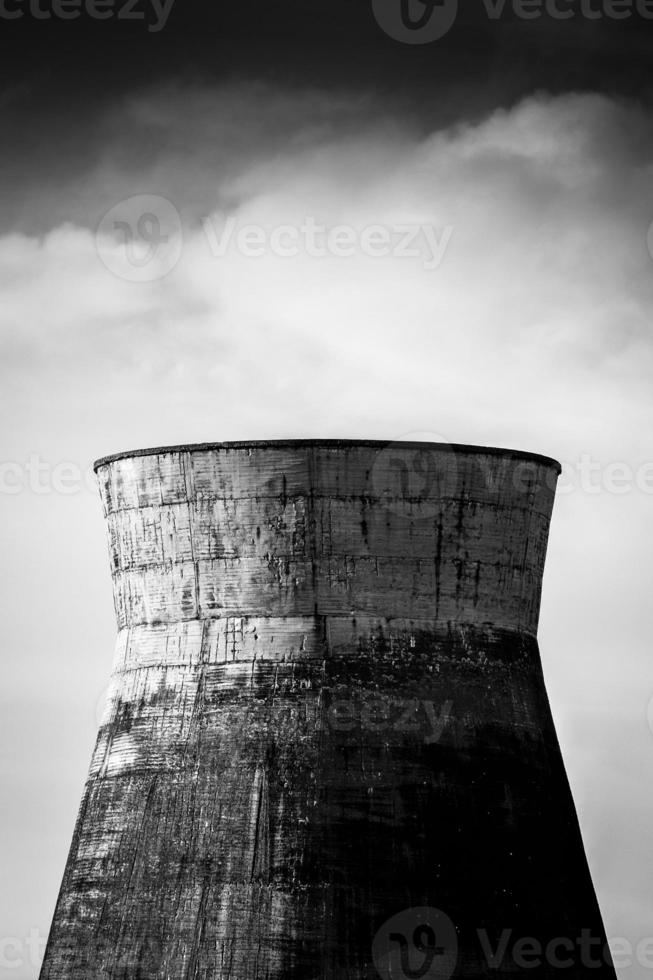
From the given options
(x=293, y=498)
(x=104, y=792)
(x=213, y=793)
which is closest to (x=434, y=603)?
(x=293, y=498)

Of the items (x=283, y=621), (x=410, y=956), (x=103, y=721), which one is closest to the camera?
(x=410, y=956)

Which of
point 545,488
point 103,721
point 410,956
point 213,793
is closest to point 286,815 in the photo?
point 213,793

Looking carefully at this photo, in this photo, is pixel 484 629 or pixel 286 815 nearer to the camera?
pixel 286 815

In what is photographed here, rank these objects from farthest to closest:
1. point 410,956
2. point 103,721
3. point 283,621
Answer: point 103,721, point 283,621, point 410,956

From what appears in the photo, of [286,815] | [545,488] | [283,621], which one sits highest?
[545,488]

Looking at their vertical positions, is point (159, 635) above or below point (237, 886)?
above

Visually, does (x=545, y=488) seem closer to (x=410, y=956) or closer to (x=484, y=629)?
(x=484, y=629)
